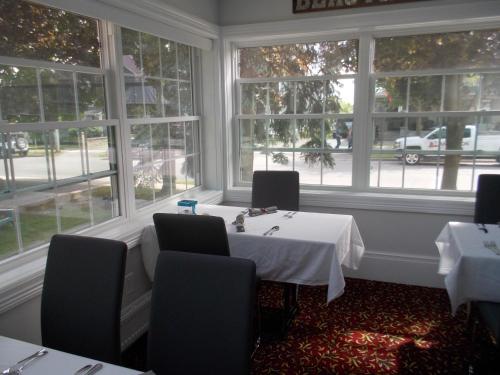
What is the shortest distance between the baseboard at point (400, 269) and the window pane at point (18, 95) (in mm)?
2849

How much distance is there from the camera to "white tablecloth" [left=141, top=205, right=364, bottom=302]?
2.36m

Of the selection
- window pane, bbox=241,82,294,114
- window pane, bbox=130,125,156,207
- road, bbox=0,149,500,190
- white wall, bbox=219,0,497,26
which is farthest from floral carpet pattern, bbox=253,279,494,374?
white wall, bbox=219,0,497,26

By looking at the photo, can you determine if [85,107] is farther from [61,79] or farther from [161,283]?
[161,283]

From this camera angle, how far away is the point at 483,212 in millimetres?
2877

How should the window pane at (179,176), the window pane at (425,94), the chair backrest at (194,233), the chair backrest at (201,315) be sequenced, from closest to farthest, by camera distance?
the chair backrest at (201,315) → the chair backrest at (194,233) → the window pane at (425,94) → the window pane at (179,176)

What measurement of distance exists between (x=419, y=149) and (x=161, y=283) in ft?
9.27

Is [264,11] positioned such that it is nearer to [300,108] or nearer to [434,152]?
[300,108]

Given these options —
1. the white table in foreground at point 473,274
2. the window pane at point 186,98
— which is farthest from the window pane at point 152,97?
the white table in foreground at point 473,274

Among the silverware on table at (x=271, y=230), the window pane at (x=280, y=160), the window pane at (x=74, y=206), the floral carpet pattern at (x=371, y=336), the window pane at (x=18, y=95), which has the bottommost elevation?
the floral carpet pattern at (x=371, y=336)

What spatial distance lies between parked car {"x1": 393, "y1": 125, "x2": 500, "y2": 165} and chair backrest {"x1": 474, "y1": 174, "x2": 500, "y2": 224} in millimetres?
594

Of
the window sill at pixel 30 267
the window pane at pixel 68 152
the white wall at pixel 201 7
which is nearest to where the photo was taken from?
the window sill at pixel 30 267

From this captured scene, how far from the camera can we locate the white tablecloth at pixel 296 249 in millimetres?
2363

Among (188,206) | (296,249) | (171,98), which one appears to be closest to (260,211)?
(188,206)

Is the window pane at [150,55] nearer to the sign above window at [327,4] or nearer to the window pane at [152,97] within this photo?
the window pane at [152,97]
